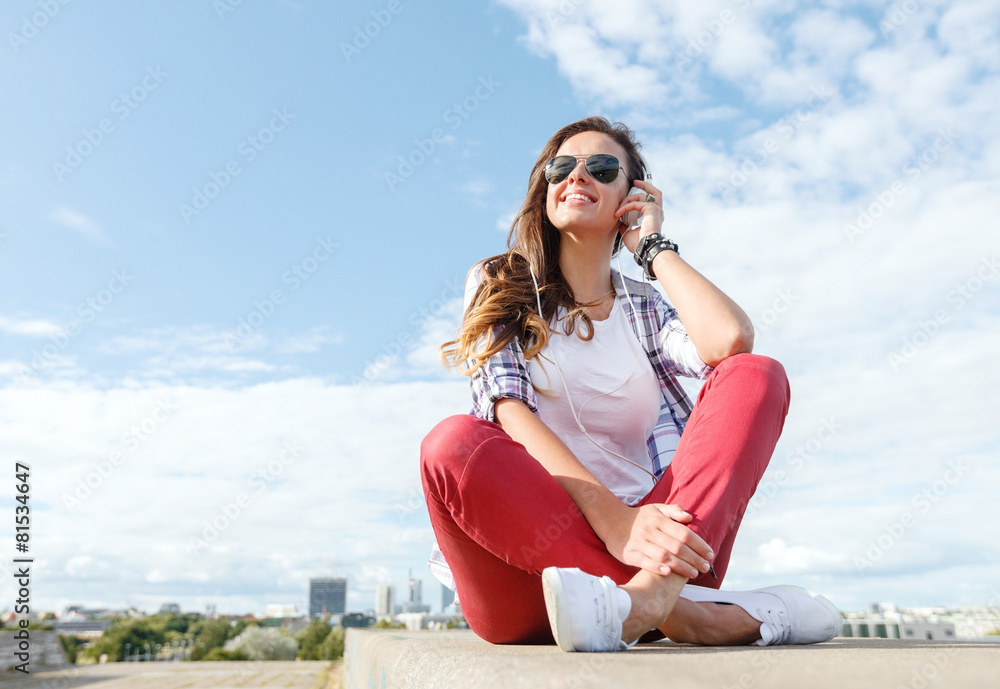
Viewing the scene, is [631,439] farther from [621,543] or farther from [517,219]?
[517,219]

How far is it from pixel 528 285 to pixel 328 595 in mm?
74386

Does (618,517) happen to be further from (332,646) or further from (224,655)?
(224,655)

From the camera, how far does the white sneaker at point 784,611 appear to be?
5.88 feet

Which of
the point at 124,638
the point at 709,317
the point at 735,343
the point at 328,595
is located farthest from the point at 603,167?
the point at 328,595

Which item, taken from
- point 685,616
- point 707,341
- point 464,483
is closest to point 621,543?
point 685,616

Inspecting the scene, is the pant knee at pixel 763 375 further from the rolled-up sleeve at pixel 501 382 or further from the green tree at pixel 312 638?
the green tree at pixel 312 638

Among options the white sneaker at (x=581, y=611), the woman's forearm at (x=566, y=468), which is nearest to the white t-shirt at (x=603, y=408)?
the woman's forearm at (x=566, y=468)

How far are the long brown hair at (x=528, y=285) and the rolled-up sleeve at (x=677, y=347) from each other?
276mm

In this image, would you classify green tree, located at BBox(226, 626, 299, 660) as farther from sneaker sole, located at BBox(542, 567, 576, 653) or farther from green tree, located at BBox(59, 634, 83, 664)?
sneaker sole, located at BBox(542, 567, 576, 653)

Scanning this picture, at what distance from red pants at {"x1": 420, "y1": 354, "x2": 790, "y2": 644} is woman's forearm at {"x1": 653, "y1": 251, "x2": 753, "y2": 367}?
0.65 ft

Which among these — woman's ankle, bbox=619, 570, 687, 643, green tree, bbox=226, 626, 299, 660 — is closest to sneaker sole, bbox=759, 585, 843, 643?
woman's ankle, bbox=619, 570, 687, 643

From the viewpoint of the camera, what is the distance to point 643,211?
262 centimetres

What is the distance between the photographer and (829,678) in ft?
2.83

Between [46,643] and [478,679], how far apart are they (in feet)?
40.0
